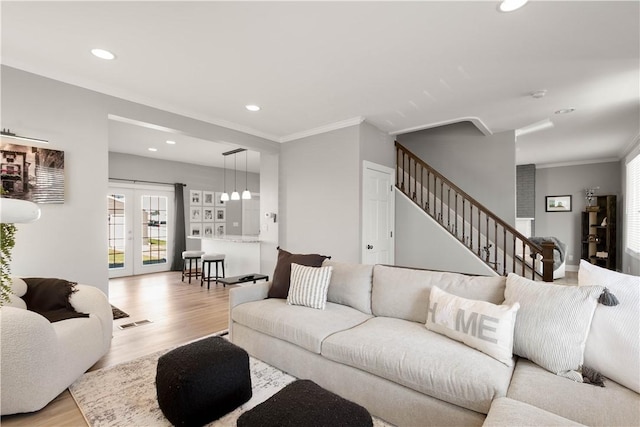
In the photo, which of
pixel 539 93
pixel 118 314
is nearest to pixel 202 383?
pixel 118 314

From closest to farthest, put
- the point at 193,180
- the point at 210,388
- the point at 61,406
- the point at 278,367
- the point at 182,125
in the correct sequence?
the point at 210,388
the point at 61,406
the point at 278,367
the point at 182,125
the point at 193,180

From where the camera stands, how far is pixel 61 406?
2066 millimetres

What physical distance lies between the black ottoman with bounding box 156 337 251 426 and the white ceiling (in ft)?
7.42

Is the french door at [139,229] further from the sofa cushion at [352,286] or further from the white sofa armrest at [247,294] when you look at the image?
the sofa cushion at [352,286]

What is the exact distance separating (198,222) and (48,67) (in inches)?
215

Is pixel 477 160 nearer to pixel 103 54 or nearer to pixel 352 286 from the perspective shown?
pixel 352 286

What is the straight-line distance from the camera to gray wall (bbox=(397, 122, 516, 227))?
16.3ft

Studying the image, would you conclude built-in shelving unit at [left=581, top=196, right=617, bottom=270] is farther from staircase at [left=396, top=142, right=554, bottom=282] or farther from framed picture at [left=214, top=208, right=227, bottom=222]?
framed picture at [left=214, top=208, right=227, bottom=222]

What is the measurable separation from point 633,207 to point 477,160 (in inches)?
113

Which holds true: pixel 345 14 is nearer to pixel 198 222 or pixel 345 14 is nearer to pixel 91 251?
pixel 91 251

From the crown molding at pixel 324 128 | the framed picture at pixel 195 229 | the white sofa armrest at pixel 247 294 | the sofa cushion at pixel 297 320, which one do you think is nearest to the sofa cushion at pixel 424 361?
the sofa cushion at pixel 297 320

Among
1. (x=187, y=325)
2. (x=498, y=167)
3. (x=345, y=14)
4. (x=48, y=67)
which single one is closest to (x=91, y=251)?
(x=187, y=325)

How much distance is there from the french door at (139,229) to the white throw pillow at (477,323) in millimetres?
6733

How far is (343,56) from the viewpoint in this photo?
264 cm
